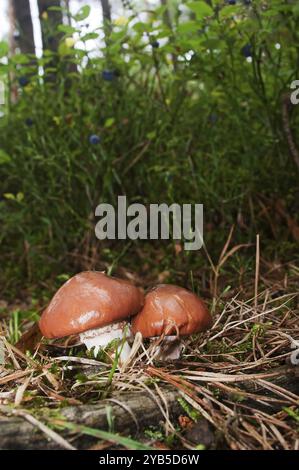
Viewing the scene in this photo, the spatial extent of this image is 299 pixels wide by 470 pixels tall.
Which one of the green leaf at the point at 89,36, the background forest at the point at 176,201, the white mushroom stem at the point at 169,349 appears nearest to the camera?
the background forest at the point at 176,201

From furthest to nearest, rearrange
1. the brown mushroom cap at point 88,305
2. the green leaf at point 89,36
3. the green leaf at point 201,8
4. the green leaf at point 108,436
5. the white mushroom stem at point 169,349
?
the green leaf at point 89,36 → the green leaf at point 201,8 → the white mushroom stem at point 169,349 → the brown mushroom cap at point 88,305 → the green leaf at point 108,436

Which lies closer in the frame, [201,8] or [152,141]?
[201,8]

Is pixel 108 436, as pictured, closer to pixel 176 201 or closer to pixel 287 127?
pixel 287 127

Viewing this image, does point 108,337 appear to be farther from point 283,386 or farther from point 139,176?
point 139,176

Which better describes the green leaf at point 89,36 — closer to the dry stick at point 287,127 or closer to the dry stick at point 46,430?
the dry stick at point 287,127

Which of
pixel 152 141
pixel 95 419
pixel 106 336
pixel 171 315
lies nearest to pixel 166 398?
pixel 95 419

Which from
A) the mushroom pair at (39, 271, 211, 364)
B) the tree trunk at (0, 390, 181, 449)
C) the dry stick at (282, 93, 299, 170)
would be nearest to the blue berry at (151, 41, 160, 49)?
the dry stick at (282, 93, 299, 170)

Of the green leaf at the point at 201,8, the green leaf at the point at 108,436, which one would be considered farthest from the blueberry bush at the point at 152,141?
the green leaf at the point at 108,436
